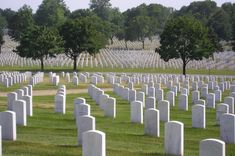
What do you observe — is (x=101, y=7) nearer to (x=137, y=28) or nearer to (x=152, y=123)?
(x=137, y=28)

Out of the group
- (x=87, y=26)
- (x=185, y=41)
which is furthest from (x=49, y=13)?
(x=185, y=41)

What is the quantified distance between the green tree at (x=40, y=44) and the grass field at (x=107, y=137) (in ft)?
117

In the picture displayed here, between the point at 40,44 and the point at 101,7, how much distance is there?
12503 centimetres

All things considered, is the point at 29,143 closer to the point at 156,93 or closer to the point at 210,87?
the point at 156,93

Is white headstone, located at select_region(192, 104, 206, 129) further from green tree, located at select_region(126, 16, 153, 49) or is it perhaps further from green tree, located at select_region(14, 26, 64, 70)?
green tree, located at select_region(126, 16, 153, 49)

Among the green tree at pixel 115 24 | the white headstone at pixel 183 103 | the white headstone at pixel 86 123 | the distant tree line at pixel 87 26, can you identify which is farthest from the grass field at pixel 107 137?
the green tree at pixel 115 24

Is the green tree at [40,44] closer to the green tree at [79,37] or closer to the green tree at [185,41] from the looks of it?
the green tree at [79,37]

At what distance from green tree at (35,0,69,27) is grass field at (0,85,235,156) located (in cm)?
10168

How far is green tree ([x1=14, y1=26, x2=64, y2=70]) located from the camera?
5456 centimetres

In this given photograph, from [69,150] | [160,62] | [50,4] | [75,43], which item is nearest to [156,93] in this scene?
[69,150]

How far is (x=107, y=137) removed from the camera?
44.1 feet

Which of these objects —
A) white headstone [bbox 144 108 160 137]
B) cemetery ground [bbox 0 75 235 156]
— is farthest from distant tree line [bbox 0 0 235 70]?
white headstone [bbox 144 108 160 137]

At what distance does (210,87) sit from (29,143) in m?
21.4

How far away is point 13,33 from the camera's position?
11119cm
